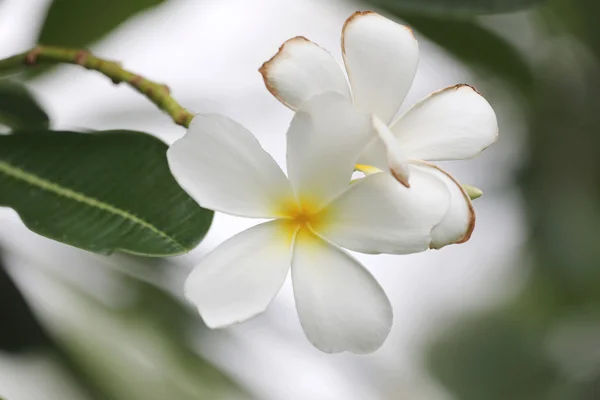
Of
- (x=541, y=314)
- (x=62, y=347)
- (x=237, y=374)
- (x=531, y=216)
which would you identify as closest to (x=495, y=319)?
(x=541, y=314)

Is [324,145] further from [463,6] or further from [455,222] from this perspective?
[463,6]

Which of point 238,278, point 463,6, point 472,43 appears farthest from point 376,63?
point 472,43

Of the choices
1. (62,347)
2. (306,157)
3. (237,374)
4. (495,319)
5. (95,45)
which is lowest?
(495,319)

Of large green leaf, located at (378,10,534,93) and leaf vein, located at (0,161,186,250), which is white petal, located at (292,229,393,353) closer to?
leaf vein, located at (0,161,186,250)

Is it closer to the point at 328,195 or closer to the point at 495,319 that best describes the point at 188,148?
the point at 328,195

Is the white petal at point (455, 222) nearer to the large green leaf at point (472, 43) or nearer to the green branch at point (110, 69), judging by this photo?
the green branch at point (110, 69)

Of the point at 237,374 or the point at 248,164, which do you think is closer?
the point at 248,164
